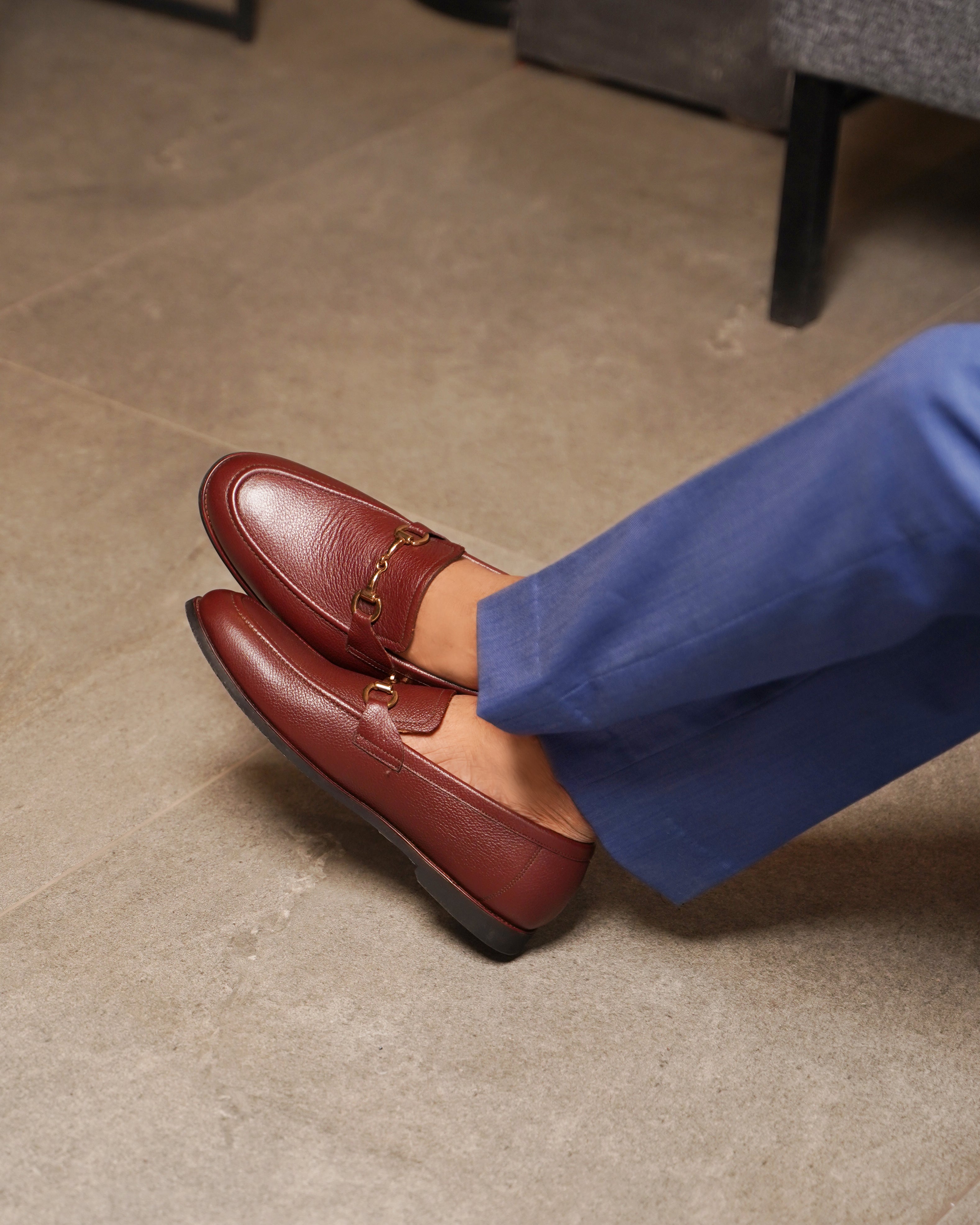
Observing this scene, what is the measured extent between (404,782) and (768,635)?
0.98 ft

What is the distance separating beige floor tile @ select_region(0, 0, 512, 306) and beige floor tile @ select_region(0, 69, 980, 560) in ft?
0.27

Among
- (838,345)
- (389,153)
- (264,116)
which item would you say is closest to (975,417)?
(838,345)

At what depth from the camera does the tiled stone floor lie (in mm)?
796

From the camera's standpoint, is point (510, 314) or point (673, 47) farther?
point (673, 47)

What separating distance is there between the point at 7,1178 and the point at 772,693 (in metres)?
0.52

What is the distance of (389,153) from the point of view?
204 centimetres

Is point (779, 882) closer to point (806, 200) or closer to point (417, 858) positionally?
point (417, 858)

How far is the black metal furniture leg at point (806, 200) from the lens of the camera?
60.2 inches

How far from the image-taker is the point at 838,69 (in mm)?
1459

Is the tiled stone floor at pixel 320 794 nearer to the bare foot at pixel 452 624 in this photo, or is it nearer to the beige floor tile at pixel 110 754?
the beige floor tile at pixel 110 754

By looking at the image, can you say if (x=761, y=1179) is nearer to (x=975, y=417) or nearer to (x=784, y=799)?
(x=784, y=799)

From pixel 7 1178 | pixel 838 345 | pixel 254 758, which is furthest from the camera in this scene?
pixel 838 345

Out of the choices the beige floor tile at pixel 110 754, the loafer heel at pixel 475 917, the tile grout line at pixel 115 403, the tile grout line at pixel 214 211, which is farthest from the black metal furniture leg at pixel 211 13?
the loafer heel at pixel 475 917

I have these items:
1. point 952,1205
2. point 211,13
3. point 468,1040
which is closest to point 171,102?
point 211,13
